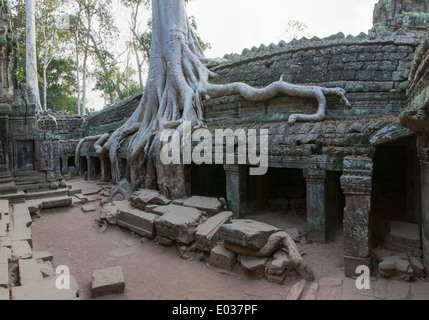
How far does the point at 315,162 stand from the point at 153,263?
326cm

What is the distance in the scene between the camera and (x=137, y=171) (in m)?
7.98

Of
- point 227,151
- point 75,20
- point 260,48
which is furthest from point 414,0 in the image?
point 75,20

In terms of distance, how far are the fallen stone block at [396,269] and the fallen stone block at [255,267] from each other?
1556 millimetres

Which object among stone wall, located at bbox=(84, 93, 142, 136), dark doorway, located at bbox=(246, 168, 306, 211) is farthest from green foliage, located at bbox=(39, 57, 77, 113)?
dark doorway, located at bbox=(246, 168, 306, 211)

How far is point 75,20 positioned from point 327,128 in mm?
19758

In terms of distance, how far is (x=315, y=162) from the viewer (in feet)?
15.8

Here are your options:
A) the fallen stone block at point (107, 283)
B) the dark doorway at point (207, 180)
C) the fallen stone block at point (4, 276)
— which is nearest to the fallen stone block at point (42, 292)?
the fallen stone block at point (4, 276)

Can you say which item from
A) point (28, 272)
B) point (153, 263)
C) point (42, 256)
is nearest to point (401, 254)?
point (153, 263)

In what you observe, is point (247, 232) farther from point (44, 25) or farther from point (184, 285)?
point (44, 25)

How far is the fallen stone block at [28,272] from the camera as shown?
3.33 meters

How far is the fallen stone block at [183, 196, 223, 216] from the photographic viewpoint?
5627 millimetres

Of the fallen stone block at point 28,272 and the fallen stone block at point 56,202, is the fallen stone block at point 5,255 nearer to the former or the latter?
the fallen stone block at point 28,272

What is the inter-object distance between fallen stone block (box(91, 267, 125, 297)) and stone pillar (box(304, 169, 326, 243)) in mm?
3193

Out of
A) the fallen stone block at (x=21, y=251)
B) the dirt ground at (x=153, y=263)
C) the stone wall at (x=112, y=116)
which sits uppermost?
the stone wall at (x=112, y=116)
